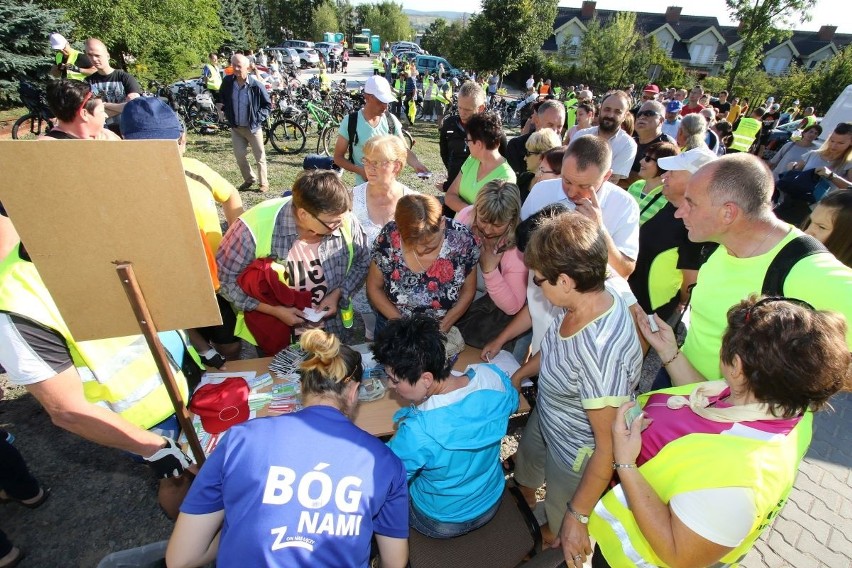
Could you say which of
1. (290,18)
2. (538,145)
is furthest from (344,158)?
(290,18)

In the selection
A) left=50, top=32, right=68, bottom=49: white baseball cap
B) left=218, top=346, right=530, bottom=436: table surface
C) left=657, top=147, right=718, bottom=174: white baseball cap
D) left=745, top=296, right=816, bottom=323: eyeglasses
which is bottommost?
left=218, top=346, right=530, bottom=436: table surface

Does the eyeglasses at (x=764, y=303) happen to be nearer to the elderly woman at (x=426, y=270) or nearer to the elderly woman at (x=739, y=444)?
the elderly woman at (x=739, y=444)

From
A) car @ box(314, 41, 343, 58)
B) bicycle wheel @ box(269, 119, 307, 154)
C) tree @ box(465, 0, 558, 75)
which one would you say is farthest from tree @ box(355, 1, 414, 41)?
bicycle wheel @ box(269, 119, 307, 154)

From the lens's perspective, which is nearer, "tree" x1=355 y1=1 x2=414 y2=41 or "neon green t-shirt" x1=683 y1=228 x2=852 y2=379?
"neon green t-shirt" x1=683 y1=228 x2=852 y2=379

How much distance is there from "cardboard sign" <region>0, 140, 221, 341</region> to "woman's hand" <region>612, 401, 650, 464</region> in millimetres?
1557

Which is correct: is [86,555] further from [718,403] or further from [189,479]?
[718,403]

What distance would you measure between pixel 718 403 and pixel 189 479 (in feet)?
7.87

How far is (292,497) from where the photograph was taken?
1249mm

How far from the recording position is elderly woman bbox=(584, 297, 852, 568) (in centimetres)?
114

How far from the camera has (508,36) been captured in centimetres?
2191

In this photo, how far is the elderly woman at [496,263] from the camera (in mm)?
2625

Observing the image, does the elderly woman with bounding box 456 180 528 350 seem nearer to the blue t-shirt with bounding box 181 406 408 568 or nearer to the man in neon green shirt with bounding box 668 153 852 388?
the man in neon green shirt with bounding box 668 153 852 388

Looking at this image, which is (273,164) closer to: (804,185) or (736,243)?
(736,243)

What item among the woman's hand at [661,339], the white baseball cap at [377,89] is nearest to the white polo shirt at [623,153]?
the white baseball cap at [377,89]
